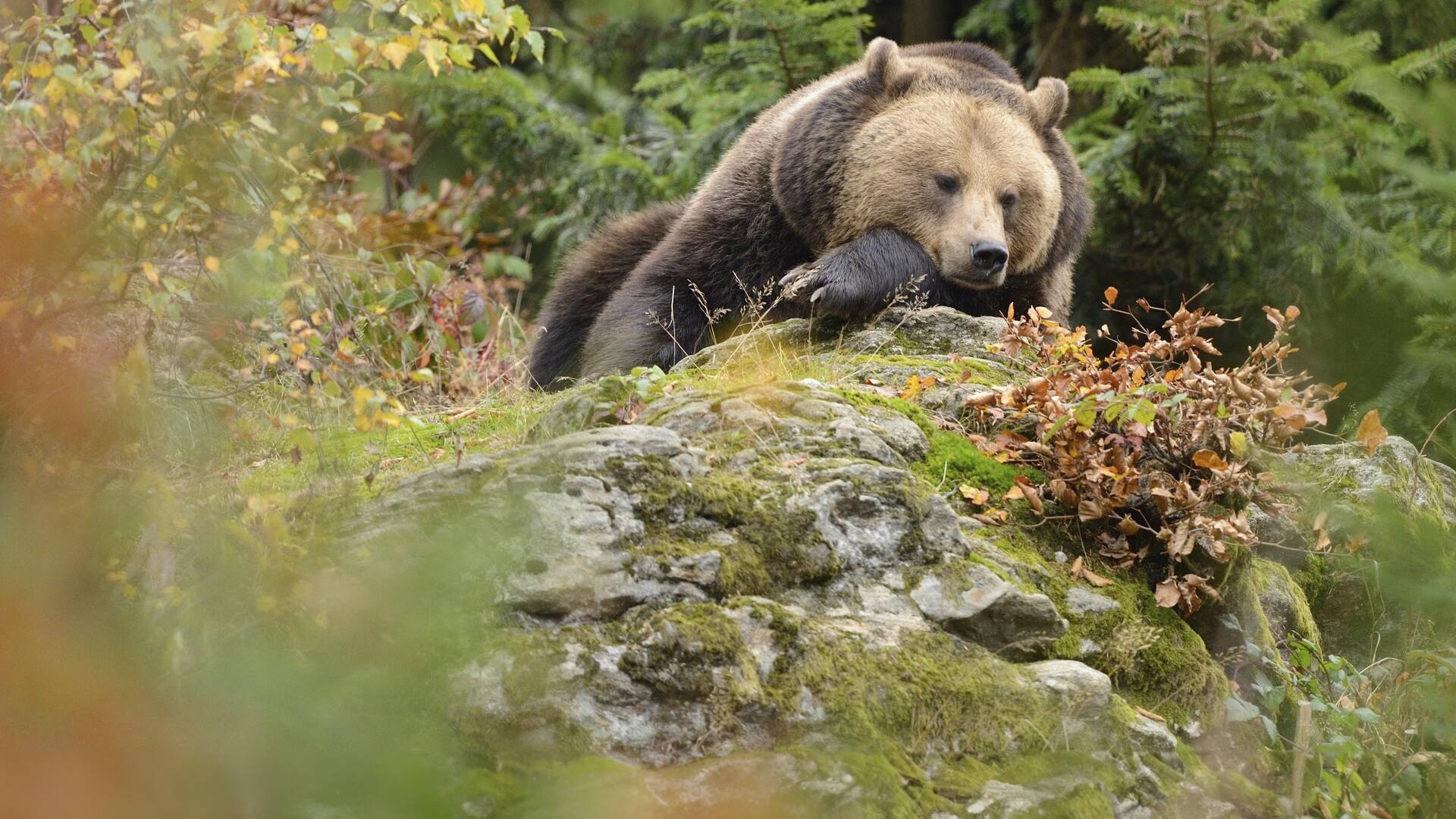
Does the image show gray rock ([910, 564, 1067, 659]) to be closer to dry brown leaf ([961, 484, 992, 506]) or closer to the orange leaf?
dry brown leaf ([961, 484, 992, 506])

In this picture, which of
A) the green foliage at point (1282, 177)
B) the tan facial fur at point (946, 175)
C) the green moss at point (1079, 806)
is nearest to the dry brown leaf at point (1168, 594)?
the green moss at point (1079, 806)

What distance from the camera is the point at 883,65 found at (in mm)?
6141

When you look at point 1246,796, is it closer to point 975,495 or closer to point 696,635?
point 975,495

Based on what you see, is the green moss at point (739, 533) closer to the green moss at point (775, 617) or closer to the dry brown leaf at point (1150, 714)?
the green moss at point (775, 617)

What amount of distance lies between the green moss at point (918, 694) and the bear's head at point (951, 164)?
2761 mm

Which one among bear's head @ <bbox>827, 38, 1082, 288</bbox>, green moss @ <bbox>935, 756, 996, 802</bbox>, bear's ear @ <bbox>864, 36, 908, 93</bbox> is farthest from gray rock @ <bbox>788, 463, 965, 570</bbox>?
bear's ear @ <bbox>864, 36, 908, 93</bbox>

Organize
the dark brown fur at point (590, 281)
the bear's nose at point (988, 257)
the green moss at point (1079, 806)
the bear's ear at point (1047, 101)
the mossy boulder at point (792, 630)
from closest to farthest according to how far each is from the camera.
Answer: the mossy boulder at point (792, 630)
the green moss at point (1079, 806)
the bear's nose at point (988, 257)
the bear's ear at point (1047, 101)
the dark brown fur at point (590, 281)

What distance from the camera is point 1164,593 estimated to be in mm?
3648

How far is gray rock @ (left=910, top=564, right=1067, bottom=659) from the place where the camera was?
335 cm

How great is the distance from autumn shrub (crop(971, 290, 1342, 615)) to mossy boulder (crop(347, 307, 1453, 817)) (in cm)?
12

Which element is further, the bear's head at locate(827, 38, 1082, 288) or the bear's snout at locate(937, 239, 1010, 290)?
the bear's head at locate(827, 38, 1082, 288)

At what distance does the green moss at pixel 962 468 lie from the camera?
12.6ft

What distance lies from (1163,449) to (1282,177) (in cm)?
433

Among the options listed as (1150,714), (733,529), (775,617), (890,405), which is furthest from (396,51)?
(1150,714)
